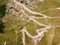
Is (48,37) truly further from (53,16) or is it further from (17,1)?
(17,1)

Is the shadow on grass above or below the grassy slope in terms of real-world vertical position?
above

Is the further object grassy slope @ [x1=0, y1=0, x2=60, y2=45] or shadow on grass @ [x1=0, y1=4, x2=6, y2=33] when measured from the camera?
shadow on grass @ [x1=0, y1=4, x2=6, y2=33]

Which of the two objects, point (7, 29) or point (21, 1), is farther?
point (21, 1)

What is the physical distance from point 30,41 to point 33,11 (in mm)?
2202

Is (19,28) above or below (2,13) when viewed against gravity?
below

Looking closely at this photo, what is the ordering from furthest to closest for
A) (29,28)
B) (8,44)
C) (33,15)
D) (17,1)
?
(17,1) < (33,15) < (29,28) < (8,44)

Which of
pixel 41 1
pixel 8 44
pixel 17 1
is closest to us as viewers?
pixel 8 44

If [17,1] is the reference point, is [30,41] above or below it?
below

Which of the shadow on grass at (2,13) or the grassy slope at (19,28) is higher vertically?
the shadow on grass at (2,13)

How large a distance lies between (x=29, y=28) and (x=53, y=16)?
1529mm

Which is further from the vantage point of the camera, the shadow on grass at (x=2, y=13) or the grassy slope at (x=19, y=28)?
the shadow on grass at (x=2, y=13)

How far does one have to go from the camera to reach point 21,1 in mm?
10922

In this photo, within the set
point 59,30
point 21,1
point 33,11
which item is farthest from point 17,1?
point 59,30

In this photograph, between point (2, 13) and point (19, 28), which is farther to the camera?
point (2, 13)
